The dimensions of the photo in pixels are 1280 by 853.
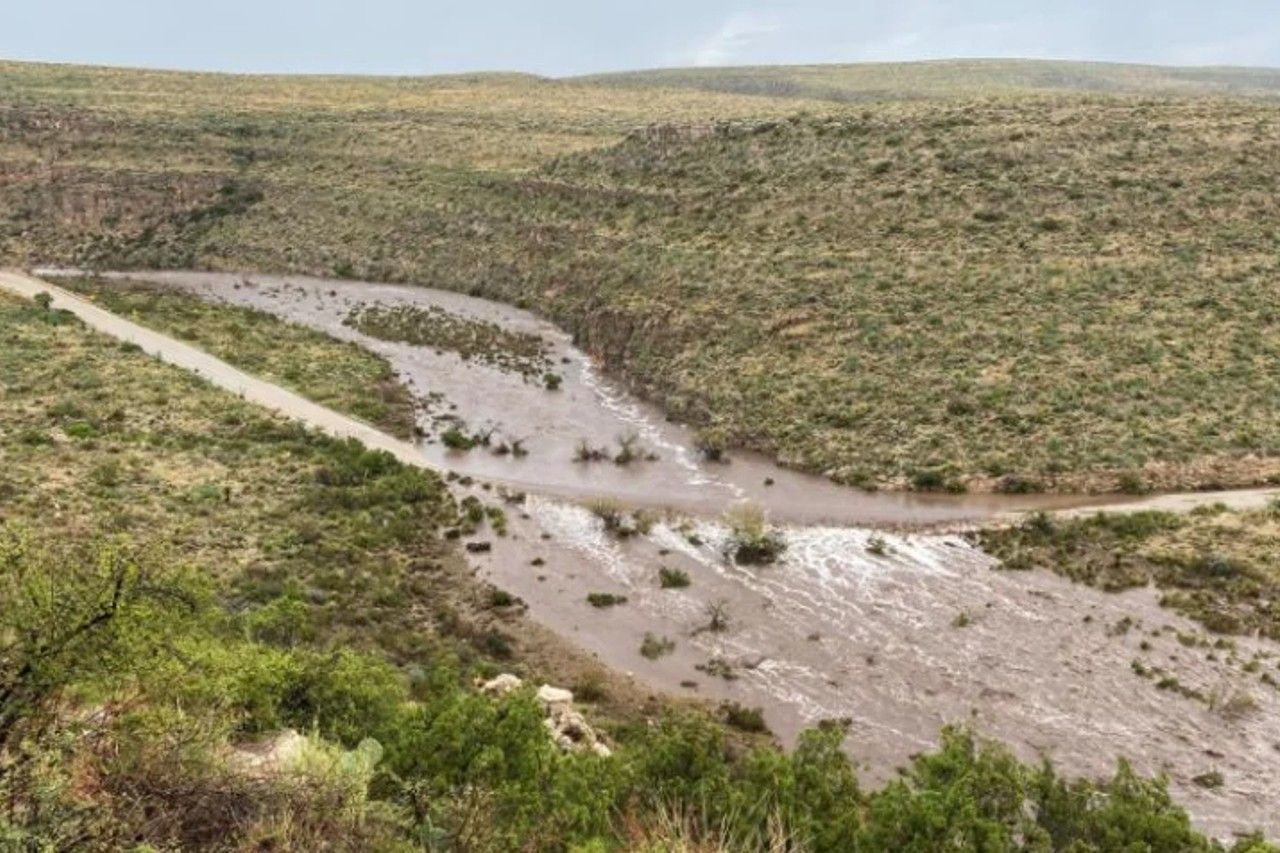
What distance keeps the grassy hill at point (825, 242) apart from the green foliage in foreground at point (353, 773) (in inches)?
862

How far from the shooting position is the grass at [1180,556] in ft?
80.9

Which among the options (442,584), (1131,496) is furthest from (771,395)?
(442,584)

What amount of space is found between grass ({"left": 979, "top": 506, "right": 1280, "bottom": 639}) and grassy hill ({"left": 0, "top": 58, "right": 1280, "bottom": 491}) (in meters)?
3.32

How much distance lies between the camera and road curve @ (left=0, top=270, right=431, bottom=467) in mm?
37219

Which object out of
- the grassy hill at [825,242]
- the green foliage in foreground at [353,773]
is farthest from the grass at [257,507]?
the grassy hill at [825,242]

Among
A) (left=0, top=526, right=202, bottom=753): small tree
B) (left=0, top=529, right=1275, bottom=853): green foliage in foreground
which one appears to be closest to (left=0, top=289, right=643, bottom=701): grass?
(left=0, top=529, right=1275, bottom=853): green foliage in foreground

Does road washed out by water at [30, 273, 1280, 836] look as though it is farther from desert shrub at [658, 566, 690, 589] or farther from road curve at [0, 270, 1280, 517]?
road curve at [0, 270, 1280, 517]

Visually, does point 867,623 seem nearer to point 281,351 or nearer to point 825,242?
point 825,242

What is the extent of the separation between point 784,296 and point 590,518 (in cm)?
1928

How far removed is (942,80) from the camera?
473 ft

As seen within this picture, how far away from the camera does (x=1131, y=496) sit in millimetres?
31172

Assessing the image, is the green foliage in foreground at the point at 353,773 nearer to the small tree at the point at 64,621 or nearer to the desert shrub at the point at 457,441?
the small tree at the point at 64,621

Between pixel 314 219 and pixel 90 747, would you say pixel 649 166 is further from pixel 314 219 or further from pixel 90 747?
pixel 90 747

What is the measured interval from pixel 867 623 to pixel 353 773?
17.7m
